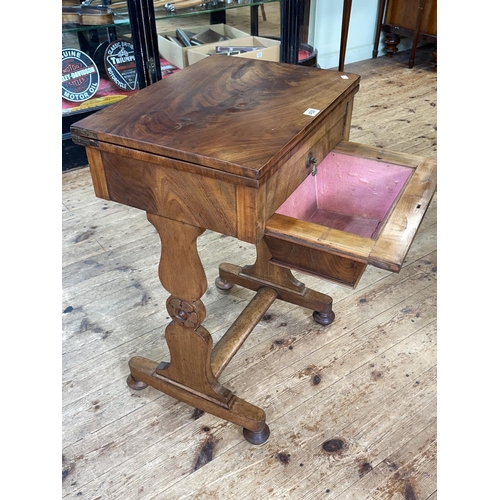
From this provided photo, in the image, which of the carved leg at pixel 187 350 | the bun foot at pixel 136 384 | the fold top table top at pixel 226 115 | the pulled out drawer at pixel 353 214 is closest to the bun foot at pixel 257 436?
the carved leg at pixel 187 350

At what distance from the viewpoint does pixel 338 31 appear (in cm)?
372

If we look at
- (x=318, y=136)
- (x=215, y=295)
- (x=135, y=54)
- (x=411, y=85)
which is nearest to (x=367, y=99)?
(x=411, y=85)

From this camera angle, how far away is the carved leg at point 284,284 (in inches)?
64.8

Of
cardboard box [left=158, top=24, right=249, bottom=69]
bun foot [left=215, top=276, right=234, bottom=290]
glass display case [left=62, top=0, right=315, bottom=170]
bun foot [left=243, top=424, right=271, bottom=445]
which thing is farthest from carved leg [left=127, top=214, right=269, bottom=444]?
cardboard box [left=158, top=24, right=249, bottom=69]

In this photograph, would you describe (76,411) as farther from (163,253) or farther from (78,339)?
(163,253)

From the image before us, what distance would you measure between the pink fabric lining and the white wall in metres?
2.49

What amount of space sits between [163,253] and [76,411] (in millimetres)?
588

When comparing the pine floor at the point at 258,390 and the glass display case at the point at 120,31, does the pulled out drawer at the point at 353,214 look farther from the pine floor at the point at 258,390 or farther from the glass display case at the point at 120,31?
the glass display case at the point at 120,31

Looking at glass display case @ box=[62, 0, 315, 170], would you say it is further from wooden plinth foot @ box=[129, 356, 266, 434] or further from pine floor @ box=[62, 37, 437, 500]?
wooden plinth foot @ box=[129, 356, 266, 434]

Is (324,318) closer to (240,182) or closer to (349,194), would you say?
(349,194)

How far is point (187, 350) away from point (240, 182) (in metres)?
0.55

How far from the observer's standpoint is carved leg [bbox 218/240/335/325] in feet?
5.40

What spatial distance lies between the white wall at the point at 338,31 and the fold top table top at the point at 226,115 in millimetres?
2484

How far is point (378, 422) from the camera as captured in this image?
137 cm
